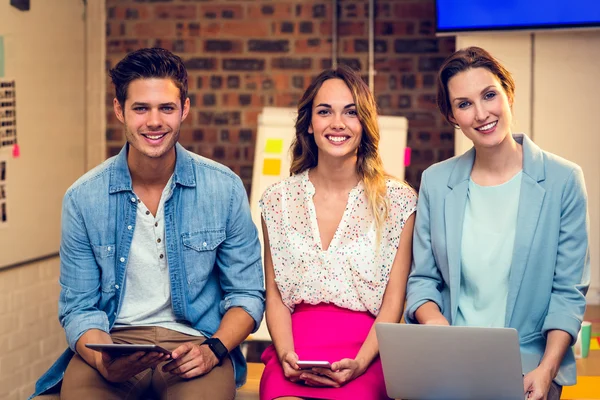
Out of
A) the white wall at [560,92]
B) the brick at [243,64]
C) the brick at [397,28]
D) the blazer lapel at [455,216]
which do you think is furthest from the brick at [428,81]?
the blazer lapel at [455,216]

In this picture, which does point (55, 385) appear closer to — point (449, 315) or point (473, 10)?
Result: point (449, 315)

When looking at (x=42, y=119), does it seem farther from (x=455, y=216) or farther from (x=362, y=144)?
(x=455, y=216)

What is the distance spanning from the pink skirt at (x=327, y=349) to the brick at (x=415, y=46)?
225 cm

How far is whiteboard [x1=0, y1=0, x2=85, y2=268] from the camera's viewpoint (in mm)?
3613

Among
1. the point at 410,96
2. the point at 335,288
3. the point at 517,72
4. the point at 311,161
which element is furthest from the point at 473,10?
the point at 335,288

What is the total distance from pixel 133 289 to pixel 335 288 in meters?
0.58

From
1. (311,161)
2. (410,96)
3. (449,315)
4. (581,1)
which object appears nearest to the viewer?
(449,315)

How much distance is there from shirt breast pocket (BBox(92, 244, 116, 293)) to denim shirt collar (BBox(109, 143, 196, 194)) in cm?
16

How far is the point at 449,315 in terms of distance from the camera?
2.33 meters

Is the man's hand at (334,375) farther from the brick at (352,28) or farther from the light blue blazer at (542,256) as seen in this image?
the brick at (352,28)

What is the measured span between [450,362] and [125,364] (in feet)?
2.61

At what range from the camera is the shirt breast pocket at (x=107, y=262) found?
236 cm

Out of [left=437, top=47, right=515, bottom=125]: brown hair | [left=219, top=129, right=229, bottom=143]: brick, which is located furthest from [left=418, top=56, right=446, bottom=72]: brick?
[left=437, top=47, right=515, bottom=125]: brown hair

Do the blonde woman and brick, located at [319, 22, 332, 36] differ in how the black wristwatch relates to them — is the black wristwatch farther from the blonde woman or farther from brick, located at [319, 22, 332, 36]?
brick, located at [319, 22, 332, 36]
